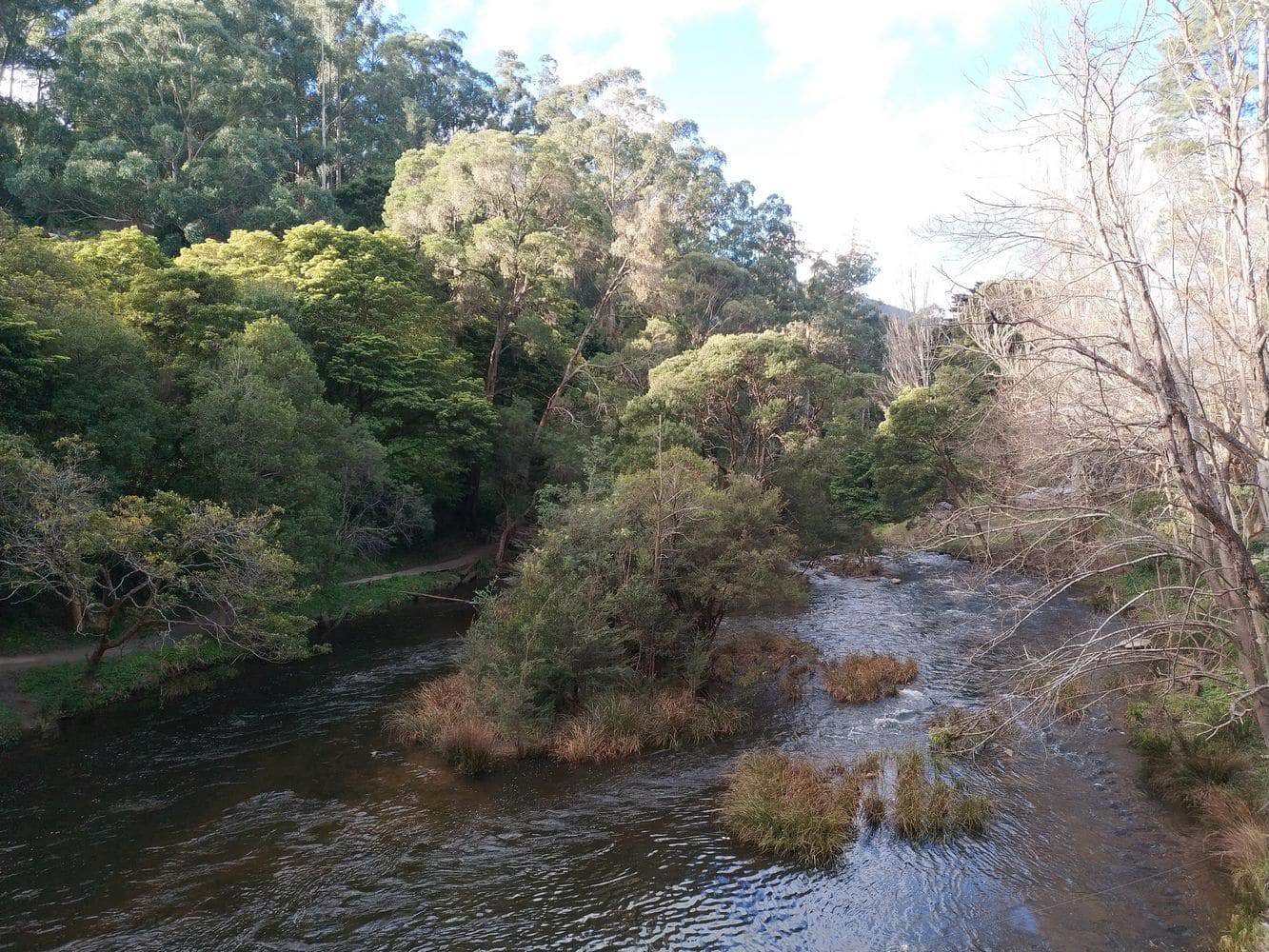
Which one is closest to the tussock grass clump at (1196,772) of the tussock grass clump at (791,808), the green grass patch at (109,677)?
the tussock grass clump at (791,808)

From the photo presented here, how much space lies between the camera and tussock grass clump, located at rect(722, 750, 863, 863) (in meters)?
11.6

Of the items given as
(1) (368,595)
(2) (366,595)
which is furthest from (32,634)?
(1) (368,595)

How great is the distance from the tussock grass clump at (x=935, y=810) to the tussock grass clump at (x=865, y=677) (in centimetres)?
512

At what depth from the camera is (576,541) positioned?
17969mm

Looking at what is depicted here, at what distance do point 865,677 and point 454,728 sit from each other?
951 cm

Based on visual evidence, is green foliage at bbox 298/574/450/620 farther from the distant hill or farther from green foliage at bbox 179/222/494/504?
the distant hill

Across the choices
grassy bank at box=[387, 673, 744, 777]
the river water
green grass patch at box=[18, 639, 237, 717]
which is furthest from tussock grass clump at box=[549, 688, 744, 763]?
green grass patch at box=[18, 639, 237, 717]

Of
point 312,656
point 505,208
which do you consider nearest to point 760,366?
point 505,208

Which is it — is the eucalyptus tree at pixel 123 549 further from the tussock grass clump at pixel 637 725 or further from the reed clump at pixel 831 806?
the reed clump at pixel 831 806

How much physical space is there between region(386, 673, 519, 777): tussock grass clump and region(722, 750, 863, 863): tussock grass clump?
176 inches

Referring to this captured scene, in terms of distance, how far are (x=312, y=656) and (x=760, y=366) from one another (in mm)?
19652

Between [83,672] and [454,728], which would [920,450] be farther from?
[83,672]

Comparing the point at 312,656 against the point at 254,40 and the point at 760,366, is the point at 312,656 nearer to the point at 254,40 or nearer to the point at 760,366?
the point at 760,366

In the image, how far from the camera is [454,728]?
1504 cm
